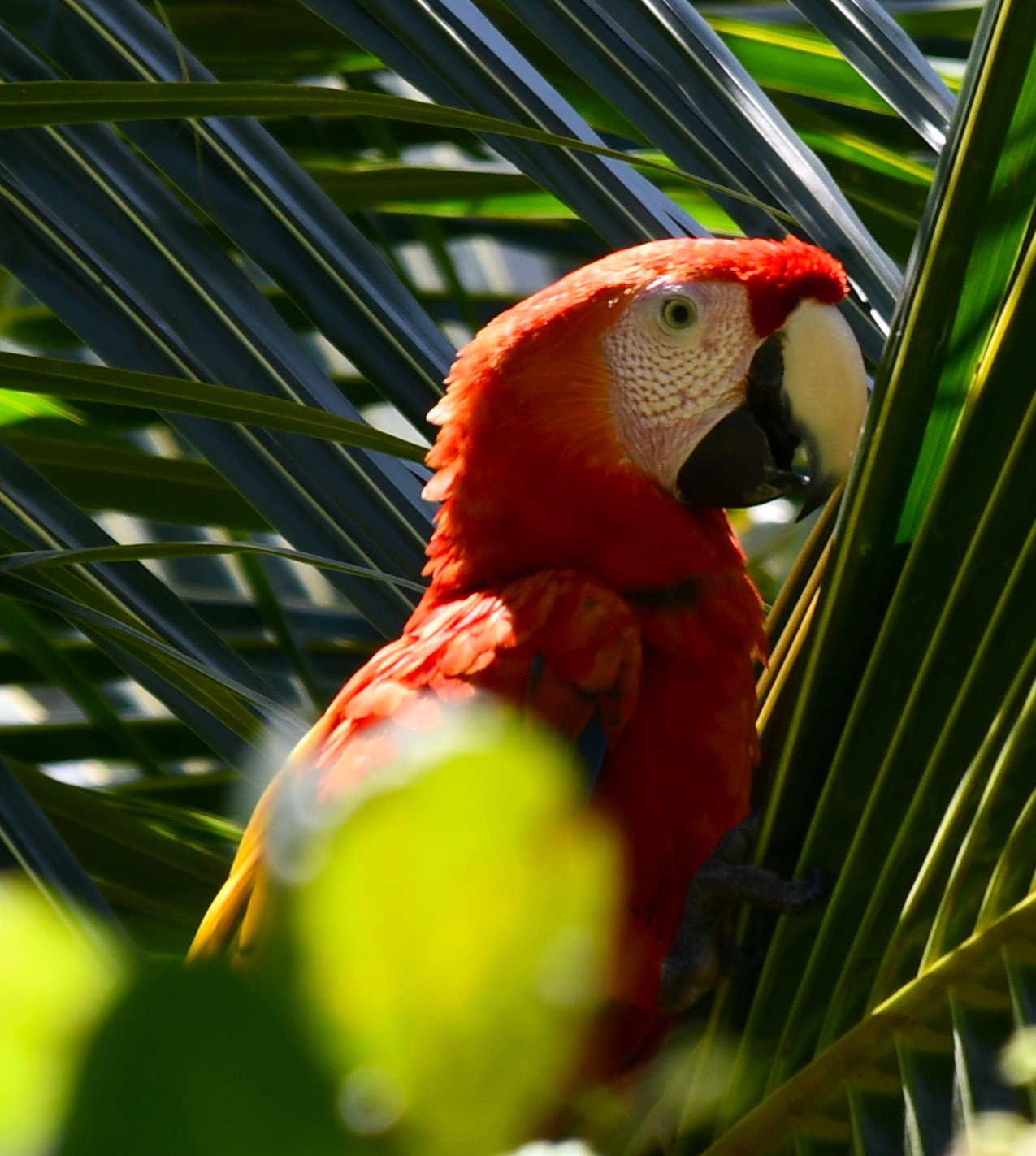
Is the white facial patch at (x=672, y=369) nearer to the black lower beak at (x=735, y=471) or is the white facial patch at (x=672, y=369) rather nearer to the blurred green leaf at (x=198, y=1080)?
the black lower beak at (x=735, y=471)

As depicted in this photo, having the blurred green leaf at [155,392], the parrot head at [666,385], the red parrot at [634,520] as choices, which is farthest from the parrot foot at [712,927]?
the parrot head at [666,385]

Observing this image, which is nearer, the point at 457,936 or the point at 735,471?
the point at 457,936

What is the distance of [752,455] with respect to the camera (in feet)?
3.23

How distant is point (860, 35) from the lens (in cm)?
77

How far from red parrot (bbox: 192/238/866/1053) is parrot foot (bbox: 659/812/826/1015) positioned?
11cm

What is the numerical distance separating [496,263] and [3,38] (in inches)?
42.2

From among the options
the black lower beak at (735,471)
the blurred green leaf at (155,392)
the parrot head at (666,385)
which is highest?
the blurred green leaf at (155,392)

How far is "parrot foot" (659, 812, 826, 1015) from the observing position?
565mm

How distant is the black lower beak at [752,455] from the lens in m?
0.99

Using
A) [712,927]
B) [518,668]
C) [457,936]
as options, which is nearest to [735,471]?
[518,668]

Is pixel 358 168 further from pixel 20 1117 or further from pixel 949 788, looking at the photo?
pixel 20 1117

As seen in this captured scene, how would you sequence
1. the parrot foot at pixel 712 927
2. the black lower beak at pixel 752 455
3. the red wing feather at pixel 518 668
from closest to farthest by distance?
the parrot foot at pixel 712 927 < the red wing feather at pixel 518 668 < the black lower beak at pixel 752 455

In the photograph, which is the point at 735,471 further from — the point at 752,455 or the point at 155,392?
the point at 155,392

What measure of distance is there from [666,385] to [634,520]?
0.41 feet
